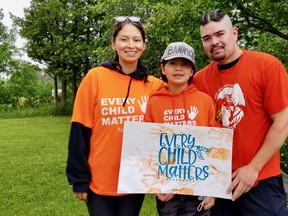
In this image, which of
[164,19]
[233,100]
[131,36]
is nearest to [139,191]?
[233,100]

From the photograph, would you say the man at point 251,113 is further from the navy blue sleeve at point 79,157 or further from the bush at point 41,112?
the bush at point 41,112

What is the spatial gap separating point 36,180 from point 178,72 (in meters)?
5.20

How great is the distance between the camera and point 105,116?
2.40m

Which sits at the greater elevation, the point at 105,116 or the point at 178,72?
the point at 178,72

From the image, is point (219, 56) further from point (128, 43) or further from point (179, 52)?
point (128, 43)

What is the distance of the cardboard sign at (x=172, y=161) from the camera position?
7.48 feet

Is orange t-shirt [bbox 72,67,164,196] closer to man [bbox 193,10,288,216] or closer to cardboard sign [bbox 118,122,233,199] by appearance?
cardboard sign [bbox 118,122,233,199]

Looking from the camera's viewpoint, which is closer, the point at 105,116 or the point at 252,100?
the point at 252,100

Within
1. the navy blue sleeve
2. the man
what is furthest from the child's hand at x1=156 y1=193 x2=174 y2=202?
the navy blue sleeve

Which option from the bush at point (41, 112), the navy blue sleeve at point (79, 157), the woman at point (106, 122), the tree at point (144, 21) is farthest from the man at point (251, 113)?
the bush at point (41, 112)

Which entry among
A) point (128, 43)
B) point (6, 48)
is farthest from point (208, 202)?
point (6, 48)

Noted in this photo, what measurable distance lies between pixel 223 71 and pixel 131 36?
64 centimetres

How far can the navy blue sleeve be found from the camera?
7.87 ft

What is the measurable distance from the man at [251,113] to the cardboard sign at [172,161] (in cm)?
11
